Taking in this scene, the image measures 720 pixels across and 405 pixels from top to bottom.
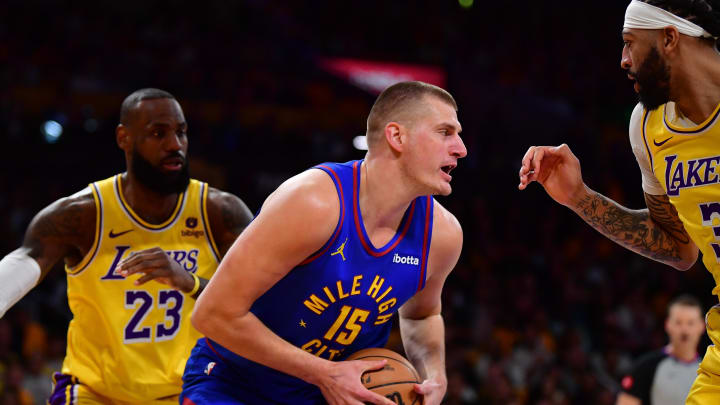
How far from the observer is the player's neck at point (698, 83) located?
10.2 ft

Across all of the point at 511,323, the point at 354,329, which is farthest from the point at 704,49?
the point at 511,323

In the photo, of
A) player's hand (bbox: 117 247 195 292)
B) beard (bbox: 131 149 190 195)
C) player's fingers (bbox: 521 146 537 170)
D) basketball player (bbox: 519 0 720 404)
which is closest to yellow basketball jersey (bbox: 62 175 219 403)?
beard (bbox: 131 149 190 195)

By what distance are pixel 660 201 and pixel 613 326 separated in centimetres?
837

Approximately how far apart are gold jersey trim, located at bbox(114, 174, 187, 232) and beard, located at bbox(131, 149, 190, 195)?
0.09 metres

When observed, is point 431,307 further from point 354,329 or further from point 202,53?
point 202,53

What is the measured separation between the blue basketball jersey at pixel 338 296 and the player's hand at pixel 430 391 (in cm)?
31

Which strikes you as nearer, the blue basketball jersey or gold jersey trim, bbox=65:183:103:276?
the blue basketball jersey

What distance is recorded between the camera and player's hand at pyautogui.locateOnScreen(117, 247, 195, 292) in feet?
11.8

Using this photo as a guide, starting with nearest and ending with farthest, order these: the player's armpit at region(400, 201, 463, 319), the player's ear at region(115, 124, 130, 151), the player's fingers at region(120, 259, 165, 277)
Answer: the player's armpit at region(400, 201, 463, 319), the player's fingers at region(120, 259, 165, 277), the player's ear at region(115, 124, 130, 151)

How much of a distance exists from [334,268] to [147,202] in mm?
1674

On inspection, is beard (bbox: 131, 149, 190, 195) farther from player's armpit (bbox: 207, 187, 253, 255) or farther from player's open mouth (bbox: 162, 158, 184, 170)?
player's armpit (bbox: 207, 187, 253, 255)

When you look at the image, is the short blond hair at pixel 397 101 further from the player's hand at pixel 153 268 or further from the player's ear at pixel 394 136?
the player's hand at pixel 153 268

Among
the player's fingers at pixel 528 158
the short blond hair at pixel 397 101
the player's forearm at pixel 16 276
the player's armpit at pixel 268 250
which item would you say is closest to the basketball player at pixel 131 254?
the player's forearm at pixel 16 276

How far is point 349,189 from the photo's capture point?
3.13 m
